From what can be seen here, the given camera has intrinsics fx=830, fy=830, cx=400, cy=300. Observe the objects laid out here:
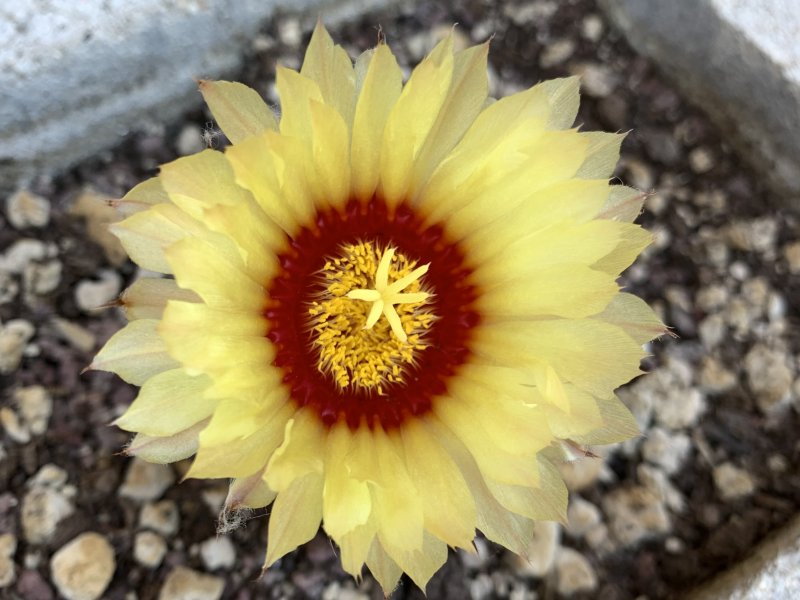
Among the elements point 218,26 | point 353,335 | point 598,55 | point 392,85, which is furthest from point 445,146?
point 598,55

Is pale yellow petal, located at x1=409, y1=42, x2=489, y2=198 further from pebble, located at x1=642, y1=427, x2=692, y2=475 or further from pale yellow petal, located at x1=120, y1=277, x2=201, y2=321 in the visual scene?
pebble, located at x1=642, y1=427, x2=692, y2=475

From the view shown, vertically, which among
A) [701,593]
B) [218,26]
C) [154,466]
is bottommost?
[154,466]

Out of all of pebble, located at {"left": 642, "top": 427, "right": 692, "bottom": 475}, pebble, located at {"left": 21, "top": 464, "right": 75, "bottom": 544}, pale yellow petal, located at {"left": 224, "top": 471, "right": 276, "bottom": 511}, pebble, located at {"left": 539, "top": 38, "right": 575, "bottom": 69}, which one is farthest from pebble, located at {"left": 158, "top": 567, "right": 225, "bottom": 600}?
pebble, located at {"left": 539, "top": 38, "right": 575, "bottom": 69}

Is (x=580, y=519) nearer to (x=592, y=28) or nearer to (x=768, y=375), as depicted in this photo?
(x=768, y=375)

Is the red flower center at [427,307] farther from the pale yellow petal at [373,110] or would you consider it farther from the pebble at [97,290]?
the pebble at [97,290]

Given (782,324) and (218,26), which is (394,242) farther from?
(782,324)

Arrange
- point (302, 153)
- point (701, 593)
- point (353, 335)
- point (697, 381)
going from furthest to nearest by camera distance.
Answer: point (697, 381) < point (701, 593) < point (353, 335) < point (302, 153)

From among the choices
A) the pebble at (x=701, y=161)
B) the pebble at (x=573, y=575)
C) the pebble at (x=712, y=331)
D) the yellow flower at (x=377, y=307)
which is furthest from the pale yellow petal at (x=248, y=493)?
the pebble at (x=701, y=161)
